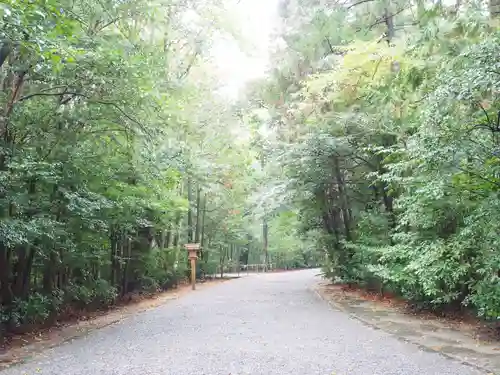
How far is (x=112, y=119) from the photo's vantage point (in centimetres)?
771

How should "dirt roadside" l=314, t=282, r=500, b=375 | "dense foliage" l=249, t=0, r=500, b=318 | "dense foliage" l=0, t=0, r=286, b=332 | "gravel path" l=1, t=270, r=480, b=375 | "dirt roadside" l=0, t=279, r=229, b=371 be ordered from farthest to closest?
"dirt roadside" l=0, t=279, r=229, b=371 < "dense foliage" l=0, t=0, r=286, b=332 < "dense foliage" l=249, t=0, r=500, b=318 < "dirt roadside" l=314, t=282, r=500, b=375 < "gravel path" l=1, t=270, r=480, b=375

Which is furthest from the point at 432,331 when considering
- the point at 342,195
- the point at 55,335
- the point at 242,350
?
the point at 342,195

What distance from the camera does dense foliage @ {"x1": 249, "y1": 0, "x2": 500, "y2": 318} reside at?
5434mm

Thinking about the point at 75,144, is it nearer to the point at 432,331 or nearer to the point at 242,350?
the point at 242,350

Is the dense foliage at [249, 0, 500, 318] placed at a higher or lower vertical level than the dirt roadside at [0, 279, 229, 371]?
higher

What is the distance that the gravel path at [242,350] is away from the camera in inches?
197

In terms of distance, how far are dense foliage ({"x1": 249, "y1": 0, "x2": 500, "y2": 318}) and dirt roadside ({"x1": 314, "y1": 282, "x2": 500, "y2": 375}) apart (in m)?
0.44

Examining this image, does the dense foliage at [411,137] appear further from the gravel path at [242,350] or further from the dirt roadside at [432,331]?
the gravel path at [242,350]

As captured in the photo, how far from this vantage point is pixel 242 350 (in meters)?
6.00

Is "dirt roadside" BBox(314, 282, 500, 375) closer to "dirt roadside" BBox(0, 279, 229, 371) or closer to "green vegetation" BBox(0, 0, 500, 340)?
"green vegetation" BBox(0, 0, 500, 340)

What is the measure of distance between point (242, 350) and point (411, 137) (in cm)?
450

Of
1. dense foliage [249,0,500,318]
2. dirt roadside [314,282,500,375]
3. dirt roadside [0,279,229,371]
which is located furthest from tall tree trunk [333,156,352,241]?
dirt roadside [0,279,229,371]

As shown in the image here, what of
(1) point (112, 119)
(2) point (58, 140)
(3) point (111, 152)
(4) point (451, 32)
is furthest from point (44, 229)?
(4) point (451, 32)

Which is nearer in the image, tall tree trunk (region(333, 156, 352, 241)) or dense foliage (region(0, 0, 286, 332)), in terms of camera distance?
dense foliage (region(0, 0, 286, 332))
